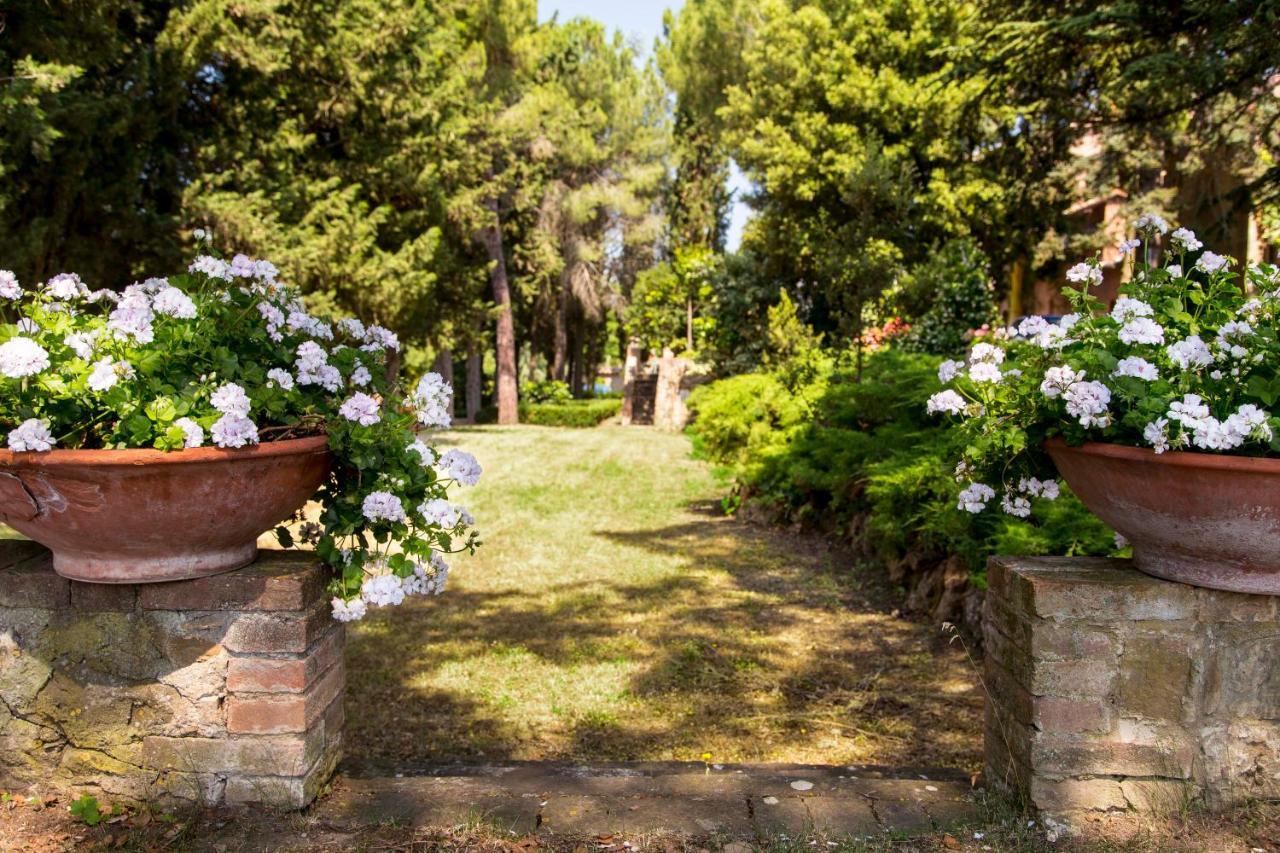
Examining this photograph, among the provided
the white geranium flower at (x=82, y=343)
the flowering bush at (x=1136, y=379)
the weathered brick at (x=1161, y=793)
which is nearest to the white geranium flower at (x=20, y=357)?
the white geranium flower at (x=82, y=343)

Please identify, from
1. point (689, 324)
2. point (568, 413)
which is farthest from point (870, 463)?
Answer: point (568, 413)

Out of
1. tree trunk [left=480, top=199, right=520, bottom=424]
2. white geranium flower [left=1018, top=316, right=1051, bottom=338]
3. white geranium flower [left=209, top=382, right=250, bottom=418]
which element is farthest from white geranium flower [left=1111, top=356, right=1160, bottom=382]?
tree trunk [left=480, top=199, right=520, bottom=424]

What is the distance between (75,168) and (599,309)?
658 inches

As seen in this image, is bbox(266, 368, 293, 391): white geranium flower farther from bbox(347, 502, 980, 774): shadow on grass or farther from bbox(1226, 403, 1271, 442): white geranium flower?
bbox(1226, 403, 1271, 442): white geranium flower

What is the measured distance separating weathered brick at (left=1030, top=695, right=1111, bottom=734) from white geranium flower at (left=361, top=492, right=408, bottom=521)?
1605 mm

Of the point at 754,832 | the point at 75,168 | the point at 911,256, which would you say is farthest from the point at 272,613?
the point at 911,256

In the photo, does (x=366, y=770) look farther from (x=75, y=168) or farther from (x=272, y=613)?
(x=75, y=168)

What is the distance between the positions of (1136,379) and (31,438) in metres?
2.36

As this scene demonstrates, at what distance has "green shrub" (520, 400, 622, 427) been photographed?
68.7ft

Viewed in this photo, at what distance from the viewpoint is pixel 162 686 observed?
213cm

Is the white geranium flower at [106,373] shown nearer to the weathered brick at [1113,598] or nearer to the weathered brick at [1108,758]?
the weathered brick at [1113,598]

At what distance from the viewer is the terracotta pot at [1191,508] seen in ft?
5.95

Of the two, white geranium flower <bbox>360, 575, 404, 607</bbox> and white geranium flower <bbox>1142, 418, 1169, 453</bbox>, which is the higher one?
white geranium flower <bbox>1142, 418, 1169, 453</bbox>

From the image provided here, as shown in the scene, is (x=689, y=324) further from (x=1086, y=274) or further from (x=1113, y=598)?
(x=1113, y=598)
